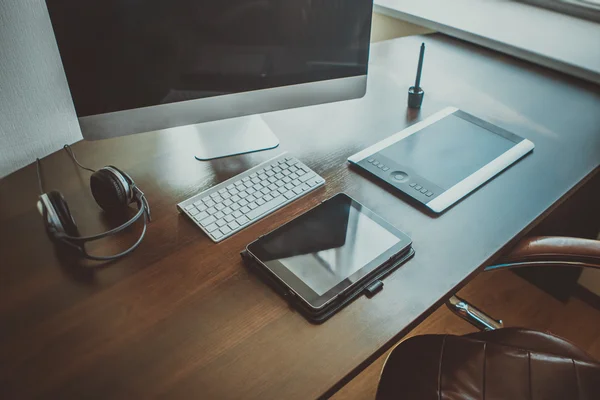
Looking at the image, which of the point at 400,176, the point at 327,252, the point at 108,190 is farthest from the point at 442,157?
the point at 108,190

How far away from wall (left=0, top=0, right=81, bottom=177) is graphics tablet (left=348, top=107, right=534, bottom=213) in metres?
0.65

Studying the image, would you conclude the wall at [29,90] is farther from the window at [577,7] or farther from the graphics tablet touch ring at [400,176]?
the window at [577,7]

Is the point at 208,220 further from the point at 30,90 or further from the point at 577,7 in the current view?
the point at 577,7

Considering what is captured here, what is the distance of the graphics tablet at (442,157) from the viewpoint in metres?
0.94

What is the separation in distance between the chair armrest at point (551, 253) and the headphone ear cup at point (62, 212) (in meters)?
0.75

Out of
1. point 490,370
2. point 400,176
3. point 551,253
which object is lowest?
point 490,370

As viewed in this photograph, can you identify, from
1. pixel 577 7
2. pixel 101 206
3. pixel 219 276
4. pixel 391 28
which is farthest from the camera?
pixel 391 28

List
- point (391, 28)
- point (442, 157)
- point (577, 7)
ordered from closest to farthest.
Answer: point (442, 157), point (577, 7), point (391, 28)

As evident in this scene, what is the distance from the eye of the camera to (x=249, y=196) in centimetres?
92

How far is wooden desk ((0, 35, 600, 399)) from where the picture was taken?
0.66 metres

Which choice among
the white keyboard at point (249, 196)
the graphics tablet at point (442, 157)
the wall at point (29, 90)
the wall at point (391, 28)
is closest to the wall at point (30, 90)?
the wall at point (29, 90)

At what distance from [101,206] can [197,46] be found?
0.34 meters

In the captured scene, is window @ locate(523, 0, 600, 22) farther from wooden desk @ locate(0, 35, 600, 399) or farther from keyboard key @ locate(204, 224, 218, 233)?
keyboard key @ locate(204, 224, 218, 233)

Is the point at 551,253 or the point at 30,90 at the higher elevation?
the point at 30,90
